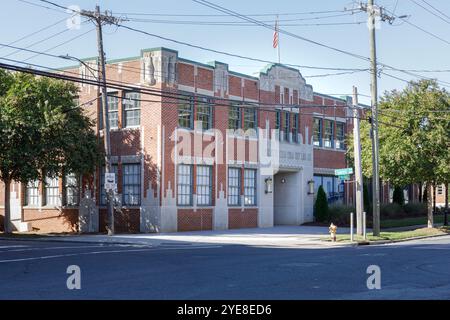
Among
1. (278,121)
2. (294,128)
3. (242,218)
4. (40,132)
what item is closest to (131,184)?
(40,132)

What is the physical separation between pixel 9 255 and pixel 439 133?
22.4m

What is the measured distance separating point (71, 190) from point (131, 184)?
Answer: 4.25m

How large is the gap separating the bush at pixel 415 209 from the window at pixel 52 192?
26065mm

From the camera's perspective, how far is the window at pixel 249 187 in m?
35.6

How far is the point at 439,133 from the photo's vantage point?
107ft

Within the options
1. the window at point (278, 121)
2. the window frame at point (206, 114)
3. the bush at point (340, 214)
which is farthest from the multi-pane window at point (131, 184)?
the bush at point (340, 214)

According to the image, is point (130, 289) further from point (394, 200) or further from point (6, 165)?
point (394, 200)

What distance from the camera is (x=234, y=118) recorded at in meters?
34.6

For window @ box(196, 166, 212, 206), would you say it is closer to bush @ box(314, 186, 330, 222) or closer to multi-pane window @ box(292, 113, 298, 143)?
multi-pane window @ box(292, 113, 298, 143)

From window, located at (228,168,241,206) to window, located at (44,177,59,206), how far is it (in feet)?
31.2

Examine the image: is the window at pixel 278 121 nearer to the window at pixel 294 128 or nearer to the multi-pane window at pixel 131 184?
the window at pixel 294 128

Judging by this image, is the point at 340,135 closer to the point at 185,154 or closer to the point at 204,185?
the point at 204,185

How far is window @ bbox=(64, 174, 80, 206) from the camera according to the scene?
3375cm

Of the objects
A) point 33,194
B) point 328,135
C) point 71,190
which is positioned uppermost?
point 328,135
